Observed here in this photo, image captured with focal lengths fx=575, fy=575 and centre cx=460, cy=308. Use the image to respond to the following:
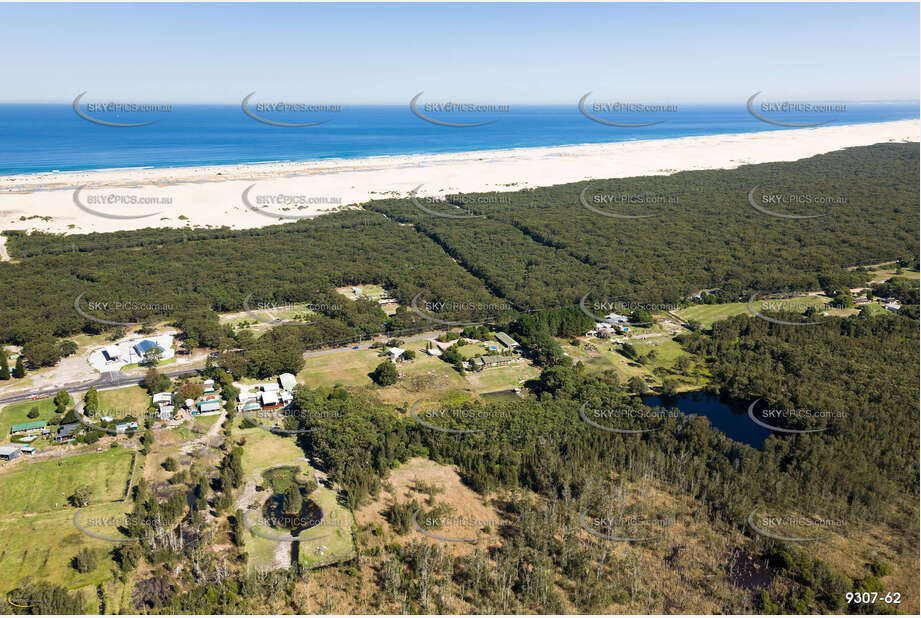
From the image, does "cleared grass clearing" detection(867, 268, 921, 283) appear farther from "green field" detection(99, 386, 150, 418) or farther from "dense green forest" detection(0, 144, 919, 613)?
"green field" detection(99, 386, 150, 418)

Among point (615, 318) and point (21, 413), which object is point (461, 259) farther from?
point (21, 413)

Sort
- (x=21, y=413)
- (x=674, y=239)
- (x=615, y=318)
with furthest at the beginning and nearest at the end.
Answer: (x=674, y=239)
(x=615, y=318)
(x=21, y=413)

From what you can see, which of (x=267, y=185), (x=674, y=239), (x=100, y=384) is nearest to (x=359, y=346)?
(x=100, y=384)

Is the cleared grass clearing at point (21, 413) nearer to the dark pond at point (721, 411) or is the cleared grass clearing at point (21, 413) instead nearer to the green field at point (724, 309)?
the dark pond at point (721, 411)

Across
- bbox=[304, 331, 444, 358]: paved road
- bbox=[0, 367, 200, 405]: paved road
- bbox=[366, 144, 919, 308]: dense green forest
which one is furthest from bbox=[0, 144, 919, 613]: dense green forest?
bbox=[0, 367, 200, 405]: paved road

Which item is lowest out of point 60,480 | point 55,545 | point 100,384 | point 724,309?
point 55,545
